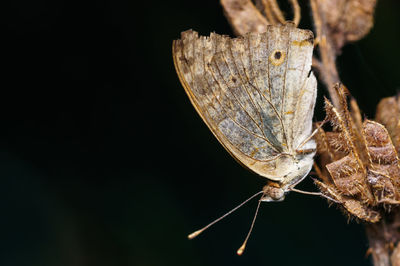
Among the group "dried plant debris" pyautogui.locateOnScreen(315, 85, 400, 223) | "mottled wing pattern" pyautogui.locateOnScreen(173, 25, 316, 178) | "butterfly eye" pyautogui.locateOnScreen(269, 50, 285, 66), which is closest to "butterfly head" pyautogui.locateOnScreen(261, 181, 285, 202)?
"mottled wing pattern" pyautogui.locateOnScreen(173, 25, 316, 178)

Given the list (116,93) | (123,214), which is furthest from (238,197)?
(116,93)

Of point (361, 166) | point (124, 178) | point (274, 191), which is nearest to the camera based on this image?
point (361, 166)

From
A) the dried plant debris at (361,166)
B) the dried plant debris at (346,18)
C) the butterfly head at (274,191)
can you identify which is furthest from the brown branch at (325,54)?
the butterfly head at (274,191)

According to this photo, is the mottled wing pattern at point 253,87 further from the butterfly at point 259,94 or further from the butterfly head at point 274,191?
the butterfly head at point 274,191

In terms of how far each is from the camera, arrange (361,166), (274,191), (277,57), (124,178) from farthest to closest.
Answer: (124,178) < (274,191) < (277,57) < (361,166)

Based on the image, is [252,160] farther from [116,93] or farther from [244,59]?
[116,93]

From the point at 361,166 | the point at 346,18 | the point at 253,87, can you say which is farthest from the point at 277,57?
the point at 361,166

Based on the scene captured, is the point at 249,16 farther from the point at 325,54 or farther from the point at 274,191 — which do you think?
the point at 274,191
